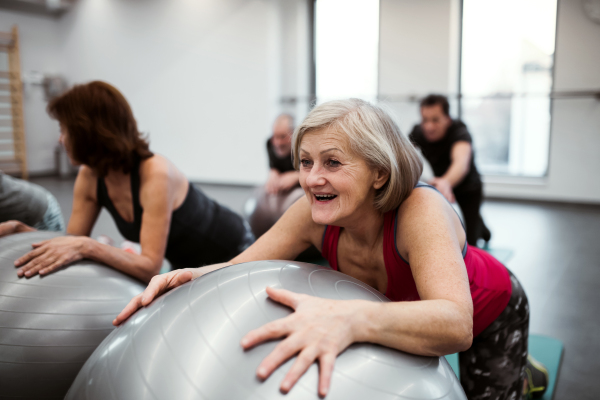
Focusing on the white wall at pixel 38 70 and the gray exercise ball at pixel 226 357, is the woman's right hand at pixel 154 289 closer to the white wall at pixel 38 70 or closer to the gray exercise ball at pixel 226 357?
the gray exercise ball at pixel 226 357

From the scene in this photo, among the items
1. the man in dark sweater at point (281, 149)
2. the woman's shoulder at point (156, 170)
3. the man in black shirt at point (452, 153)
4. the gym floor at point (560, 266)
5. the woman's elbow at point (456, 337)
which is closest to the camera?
the woman's elbow at point (456, 337)

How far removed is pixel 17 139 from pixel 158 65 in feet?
8.95

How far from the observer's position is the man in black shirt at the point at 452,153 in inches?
128

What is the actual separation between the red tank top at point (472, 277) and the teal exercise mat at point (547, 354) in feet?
2.64

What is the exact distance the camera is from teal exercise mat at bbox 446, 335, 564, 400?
202cm

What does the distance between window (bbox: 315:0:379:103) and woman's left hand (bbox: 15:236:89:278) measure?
5621 millimetres

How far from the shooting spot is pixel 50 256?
4.32 ft

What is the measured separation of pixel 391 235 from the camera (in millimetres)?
1090

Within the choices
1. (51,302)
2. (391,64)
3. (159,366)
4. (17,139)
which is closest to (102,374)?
(159,366)

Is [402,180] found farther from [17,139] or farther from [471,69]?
[17,139]

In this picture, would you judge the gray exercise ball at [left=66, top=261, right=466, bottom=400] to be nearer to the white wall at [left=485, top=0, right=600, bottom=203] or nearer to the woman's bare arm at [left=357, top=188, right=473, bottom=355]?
the woman's bare arm at [left=357, top=188, right=473, bottom=355]

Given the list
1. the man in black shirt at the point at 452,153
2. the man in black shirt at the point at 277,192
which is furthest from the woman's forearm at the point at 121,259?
the man in black shirt at the point at 452,153

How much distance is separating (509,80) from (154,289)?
598 cm

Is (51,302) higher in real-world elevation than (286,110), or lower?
lower
